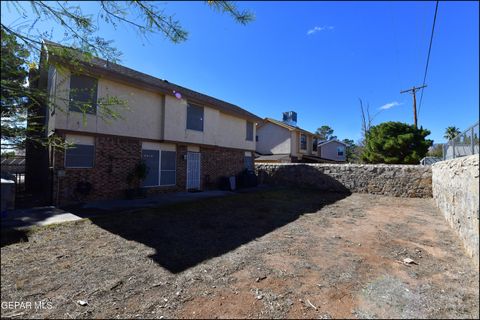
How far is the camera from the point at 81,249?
4750 millimetres

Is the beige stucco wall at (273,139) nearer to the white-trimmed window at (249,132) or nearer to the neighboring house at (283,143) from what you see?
the neighboring house at (283,143)

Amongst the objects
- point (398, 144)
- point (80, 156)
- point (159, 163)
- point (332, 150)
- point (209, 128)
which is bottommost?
point (159, 163)

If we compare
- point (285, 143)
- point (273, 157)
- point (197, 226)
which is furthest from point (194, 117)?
point (285, 143)

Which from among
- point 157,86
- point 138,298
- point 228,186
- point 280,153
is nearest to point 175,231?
point 138,298

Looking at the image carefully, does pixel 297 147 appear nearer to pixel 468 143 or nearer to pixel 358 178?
A: pixel 358 178

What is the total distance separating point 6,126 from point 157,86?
7989 mm

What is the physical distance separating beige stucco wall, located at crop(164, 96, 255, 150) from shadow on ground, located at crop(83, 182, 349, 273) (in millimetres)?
3973

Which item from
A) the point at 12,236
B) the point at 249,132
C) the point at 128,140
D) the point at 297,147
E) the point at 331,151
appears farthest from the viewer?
the point at 331,151

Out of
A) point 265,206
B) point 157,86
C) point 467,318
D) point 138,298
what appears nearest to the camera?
point 467,318

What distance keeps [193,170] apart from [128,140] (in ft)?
13.1

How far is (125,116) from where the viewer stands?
33.1 ft

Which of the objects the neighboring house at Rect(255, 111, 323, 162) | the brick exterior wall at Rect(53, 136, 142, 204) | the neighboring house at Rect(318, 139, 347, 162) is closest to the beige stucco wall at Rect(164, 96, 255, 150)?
the brick exterior wall at Rect(53, 136, 142, 204)

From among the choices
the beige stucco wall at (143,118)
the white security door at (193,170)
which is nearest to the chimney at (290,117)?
the beige stucco wall at (143,118)

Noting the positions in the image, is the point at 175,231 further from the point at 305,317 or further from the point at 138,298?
the point at 305,317
